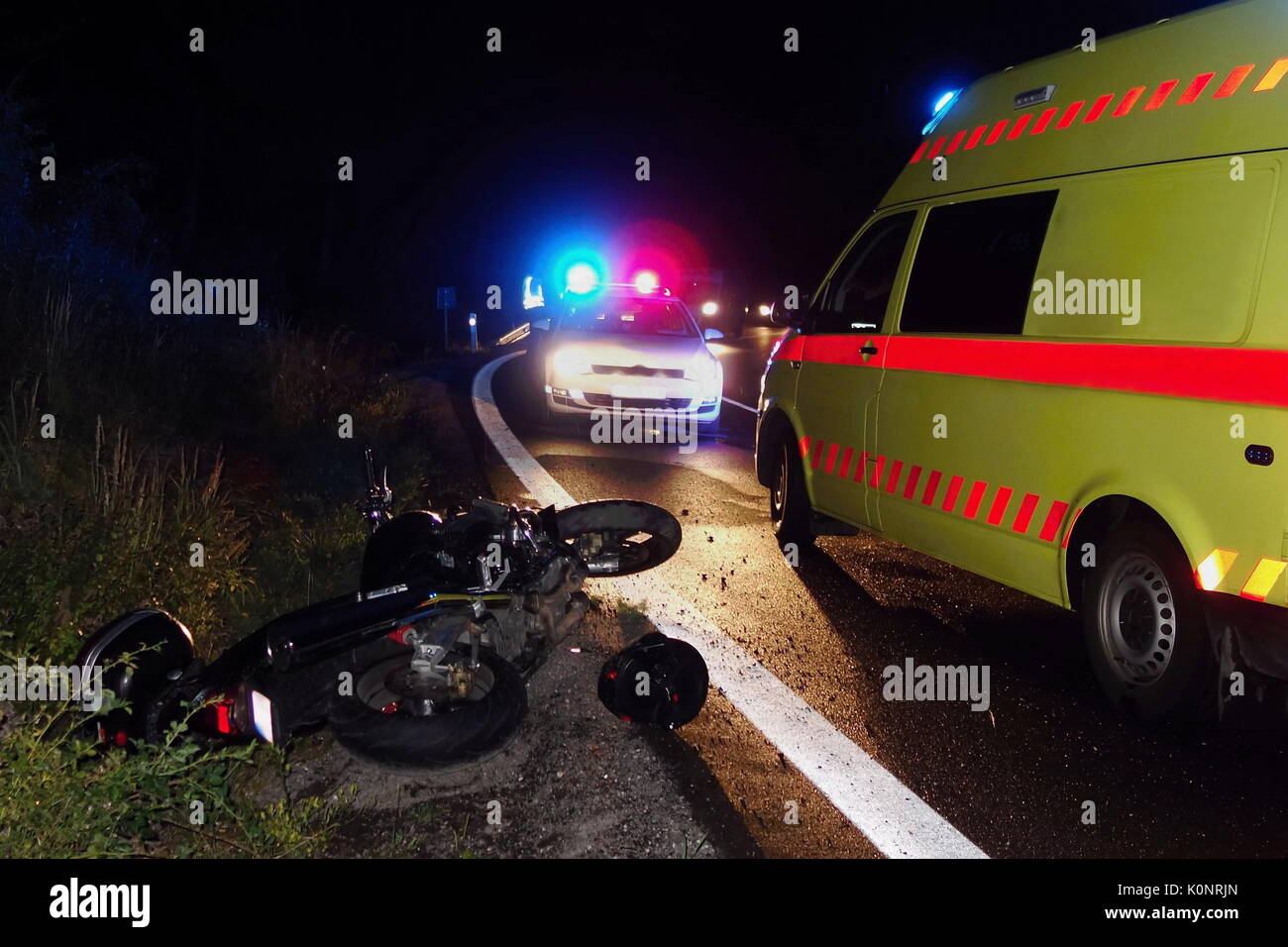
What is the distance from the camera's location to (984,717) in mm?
3973

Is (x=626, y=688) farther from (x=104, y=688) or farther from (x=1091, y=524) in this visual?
(x=1091, y=524)

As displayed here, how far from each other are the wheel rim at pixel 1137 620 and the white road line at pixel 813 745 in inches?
48.0

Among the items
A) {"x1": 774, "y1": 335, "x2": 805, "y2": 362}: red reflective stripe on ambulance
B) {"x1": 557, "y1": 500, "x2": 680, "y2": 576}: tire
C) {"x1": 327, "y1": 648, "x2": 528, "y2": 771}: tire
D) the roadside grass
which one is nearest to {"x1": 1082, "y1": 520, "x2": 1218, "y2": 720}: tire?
{"x1": 557, "y1": 500, "x2": 680, "y2": 576}: tire

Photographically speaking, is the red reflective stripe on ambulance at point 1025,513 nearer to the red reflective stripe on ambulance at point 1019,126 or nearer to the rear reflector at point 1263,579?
the rear reflector at point 1263,579

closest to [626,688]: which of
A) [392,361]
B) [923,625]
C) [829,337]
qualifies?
[923,625]

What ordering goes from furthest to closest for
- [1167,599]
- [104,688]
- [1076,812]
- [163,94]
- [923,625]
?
[163,94] < [923,625] < [1167,599] < [1076,812] < [104,688]

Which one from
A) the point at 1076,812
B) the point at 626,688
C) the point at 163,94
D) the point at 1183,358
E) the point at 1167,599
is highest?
the point at 163,94

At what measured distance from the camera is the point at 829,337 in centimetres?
598

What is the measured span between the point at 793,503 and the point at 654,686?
9.63 feet

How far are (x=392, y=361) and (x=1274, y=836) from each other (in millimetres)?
22220

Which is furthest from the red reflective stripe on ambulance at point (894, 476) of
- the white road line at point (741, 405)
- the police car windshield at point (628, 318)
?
the white road line at point (741, 405)

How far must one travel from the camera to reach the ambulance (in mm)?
3445

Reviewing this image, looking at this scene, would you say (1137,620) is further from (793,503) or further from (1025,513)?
(793,503)

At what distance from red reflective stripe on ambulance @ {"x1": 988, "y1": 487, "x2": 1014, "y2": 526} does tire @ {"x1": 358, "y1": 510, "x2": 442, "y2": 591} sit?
2.51 metres
